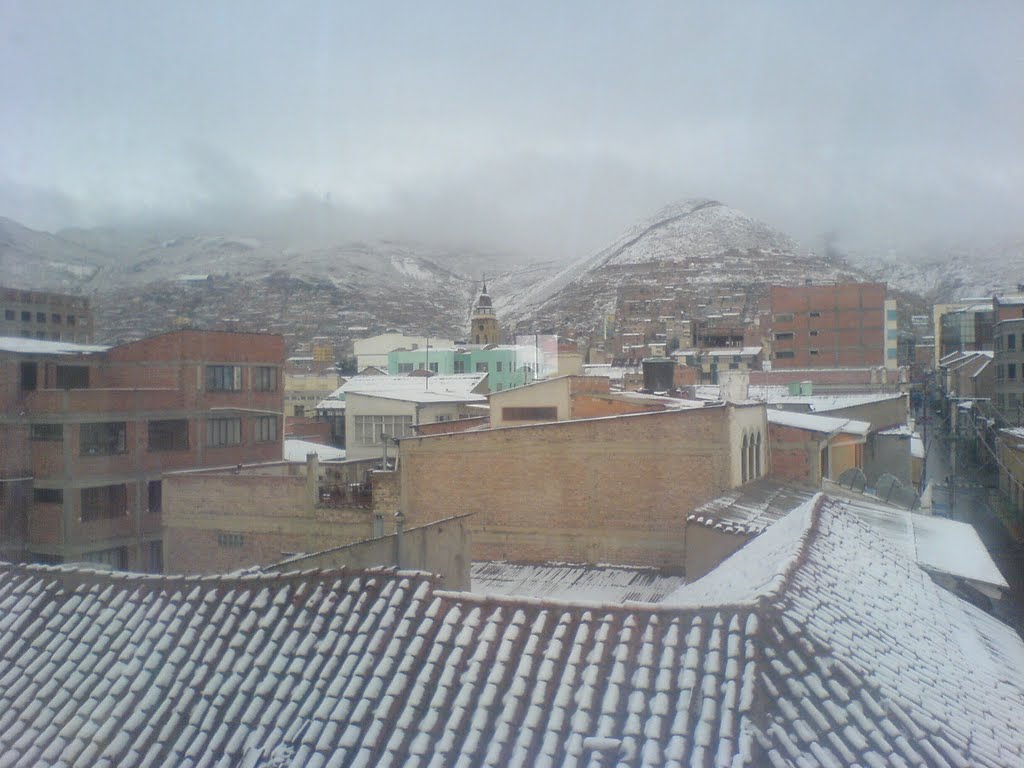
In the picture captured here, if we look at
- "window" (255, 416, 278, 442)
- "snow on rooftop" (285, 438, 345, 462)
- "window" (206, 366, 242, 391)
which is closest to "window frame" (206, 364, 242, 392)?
"window" (206, 366, 242, 391)

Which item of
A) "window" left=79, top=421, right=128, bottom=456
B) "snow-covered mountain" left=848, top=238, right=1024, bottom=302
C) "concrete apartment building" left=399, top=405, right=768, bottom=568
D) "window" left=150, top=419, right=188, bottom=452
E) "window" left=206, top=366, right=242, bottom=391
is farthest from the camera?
"snow-covered mountain" left=848, top=238, right=1024, bottom=302

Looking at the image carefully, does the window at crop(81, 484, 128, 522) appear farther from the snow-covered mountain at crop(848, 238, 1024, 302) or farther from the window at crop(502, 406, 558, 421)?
the snow-covered mountain at crop(848, 238, 1024, 302)

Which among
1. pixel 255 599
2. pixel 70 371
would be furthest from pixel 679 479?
pixel 70 371

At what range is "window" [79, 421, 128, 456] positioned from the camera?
2228cm

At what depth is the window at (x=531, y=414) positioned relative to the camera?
19.1 m

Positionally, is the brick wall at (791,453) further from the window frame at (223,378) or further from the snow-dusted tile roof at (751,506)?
the window frame at (223,378)

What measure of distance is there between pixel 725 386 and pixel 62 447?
17.6 metres

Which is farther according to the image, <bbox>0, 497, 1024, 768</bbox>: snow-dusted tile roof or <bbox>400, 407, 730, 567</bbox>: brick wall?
<bbox>400, 407, 730, 567</bbox>: brick wall

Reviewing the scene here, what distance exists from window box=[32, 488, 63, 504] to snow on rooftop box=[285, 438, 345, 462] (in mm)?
7794

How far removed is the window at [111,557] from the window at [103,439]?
261 cm

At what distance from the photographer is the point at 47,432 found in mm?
21953

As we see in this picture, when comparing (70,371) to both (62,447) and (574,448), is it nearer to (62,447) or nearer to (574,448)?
(62,447)

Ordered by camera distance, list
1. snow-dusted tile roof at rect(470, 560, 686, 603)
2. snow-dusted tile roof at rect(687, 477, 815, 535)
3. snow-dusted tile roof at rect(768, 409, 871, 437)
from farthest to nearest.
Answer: snow-dusted tile roof at rect(768, 409, 871, 437) < snow-dusted tile roof at rect(470, 560, 686, 603) < snow-dusted tile roof at rect(687, 477, 815, 535)

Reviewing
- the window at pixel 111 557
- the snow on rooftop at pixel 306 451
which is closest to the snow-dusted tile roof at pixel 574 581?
the window at pixel 111 557
